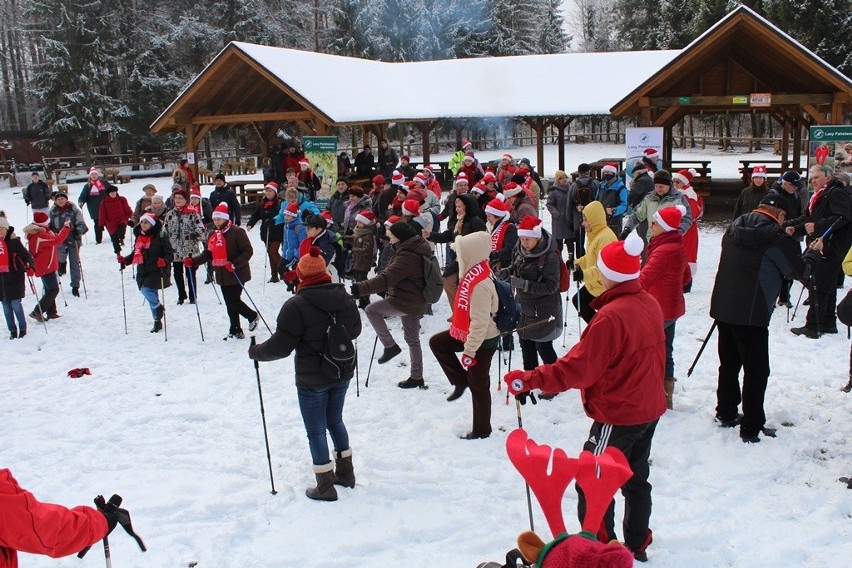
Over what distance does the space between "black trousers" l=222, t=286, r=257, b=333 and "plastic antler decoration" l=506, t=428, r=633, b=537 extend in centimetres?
720

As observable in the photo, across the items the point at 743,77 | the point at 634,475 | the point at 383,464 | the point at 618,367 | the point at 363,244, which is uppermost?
the point at 743,77

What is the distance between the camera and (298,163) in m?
18.1

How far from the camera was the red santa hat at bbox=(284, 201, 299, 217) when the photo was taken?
10422mm

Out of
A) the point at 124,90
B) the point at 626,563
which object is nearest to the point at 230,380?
the point at 626,563

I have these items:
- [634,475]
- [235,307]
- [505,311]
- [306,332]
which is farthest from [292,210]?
[634,475]

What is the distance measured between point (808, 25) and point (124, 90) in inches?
1239

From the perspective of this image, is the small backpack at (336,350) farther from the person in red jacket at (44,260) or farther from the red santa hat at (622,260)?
the person in red jacket at (44,260)

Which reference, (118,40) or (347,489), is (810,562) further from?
(118,40)

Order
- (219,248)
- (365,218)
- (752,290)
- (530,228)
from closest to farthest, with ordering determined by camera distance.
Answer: (752,290)
(530,228)
(219,248)
(365,218)

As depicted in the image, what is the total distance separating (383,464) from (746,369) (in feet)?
9.61

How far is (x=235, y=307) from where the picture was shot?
933 cm

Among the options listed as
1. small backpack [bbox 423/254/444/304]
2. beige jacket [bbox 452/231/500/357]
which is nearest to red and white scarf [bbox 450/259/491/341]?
beige jacket [bbox 452/231/500/357]

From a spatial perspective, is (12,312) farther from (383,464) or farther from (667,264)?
(667,264)

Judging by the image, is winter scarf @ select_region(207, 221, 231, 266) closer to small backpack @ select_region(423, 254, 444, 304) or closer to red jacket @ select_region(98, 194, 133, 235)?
small backpack @ select_region(423, 254, 444, 304)
